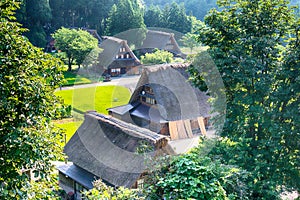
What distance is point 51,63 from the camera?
784 centimetres

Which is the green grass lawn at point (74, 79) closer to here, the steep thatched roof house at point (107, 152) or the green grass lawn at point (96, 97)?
the green grass lawn at point (96, 97)

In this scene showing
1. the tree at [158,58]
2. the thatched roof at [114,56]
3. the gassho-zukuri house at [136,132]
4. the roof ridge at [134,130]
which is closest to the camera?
the gassho-zukuri house at [136,132]

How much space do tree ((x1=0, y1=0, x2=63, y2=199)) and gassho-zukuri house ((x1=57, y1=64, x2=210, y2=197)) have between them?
314 cm

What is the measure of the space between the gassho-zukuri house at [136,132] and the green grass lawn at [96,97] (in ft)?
11.9

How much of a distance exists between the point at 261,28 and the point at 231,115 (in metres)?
2.96

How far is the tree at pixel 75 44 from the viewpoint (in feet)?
112

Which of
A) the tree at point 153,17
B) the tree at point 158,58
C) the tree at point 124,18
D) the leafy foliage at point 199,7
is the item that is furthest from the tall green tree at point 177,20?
the leafy foliage at point 199,7

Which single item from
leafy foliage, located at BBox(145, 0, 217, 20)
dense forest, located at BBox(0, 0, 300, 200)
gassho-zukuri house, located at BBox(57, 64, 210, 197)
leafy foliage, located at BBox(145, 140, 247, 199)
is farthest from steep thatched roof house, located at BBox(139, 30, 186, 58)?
Answer: leafy foliage, located at BBox(145, 140, 247, 199)

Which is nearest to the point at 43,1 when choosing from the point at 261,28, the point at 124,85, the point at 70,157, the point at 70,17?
the point at 70,17

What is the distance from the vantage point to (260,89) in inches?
447

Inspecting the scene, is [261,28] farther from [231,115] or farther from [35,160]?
[35,160]

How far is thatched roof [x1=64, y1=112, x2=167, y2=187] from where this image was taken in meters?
12.9

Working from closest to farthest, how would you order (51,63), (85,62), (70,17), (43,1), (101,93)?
(51,63) → (101,93) → (85,62) → (43,1) → (70,17)

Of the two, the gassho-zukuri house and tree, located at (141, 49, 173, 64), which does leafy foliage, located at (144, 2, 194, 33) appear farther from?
the gassho-zukuri house
